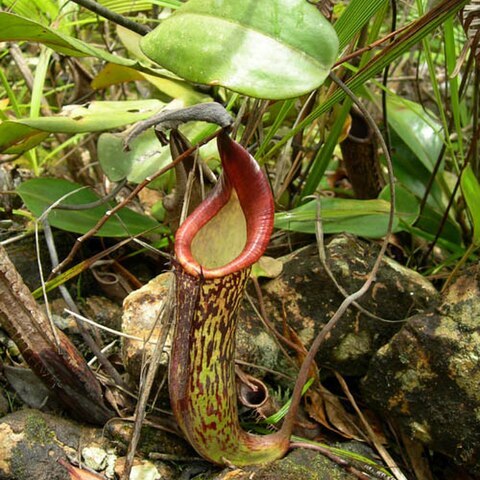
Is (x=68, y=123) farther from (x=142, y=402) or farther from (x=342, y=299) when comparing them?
(x=342, y=299)

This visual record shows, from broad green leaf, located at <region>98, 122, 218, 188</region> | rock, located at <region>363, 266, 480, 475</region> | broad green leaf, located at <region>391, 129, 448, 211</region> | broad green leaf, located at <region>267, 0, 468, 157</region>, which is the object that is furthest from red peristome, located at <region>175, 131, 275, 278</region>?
broad green leaf, located at <region>391, 129, 448, 211</region>

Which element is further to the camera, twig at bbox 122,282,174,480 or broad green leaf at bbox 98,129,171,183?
broad green leaf at bbox 98,129,171,183

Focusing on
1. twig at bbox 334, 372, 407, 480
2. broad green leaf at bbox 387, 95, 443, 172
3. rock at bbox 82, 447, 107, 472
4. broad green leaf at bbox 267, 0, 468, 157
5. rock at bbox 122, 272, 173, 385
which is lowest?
twig at bbox 334, 372, 407, 480

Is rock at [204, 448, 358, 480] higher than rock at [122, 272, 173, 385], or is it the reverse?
rock at [122, 272, 173, 385]

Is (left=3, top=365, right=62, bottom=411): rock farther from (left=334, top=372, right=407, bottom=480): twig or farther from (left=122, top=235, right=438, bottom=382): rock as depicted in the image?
(left=334, top=372, right=407, bottom=480): twig

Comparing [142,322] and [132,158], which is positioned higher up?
[132,158]

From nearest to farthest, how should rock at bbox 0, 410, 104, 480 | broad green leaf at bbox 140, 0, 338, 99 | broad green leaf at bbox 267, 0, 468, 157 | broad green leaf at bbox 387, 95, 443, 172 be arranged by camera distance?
broad green leaf at bbox 140, 0, 338, 99 < broad green leaf at bbox 267, 0, 468, 157 < rock at bbox 0, 410, 104, 480 < broad green leaf at bbox 387, 95, 443, 172

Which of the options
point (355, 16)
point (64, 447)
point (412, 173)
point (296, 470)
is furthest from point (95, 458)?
point (412, 173)

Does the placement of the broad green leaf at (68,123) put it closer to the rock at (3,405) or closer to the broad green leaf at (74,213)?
the broad green leaf at (74,213)
